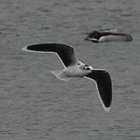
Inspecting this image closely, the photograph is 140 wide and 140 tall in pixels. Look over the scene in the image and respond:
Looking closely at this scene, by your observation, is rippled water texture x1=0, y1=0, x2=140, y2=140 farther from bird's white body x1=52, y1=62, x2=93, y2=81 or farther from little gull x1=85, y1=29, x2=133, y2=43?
bird's white body x1=52, y1=62, x2=93, y2=81

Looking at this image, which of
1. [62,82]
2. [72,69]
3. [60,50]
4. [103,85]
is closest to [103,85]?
[103,85]

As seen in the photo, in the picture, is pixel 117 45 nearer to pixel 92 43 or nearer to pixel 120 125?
pixel 92 43

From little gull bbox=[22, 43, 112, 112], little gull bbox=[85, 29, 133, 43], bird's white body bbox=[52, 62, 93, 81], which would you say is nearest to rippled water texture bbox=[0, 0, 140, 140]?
little gull bbox=[85, 29, 133, 43]

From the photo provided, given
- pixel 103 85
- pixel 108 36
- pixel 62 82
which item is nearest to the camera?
pixel 103 85

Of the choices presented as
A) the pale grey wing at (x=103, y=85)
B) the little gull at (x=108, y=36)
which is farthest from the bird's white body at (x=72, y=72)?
the little gull at (x=108, y=36)

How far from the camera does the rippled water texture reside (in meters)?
20.6

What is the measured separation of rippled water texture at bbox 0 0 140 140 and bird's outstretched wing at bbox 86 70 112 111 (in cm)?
77

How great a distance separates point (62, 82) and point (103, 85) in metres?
5.63

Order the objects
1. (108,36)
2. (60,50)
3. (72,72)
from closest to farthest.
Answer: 1. (72,72)
2. (60,50)
3. (108,36)

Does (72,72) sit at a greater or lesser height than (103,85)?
greater

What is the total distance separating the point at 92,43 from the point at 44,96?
830cm

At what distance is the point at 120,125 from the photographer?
20.9 m

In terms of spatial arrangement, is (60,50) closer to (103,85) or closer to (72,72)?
(72,72)

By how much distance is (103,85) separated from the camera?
2017cm
